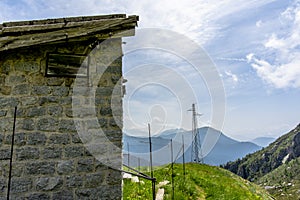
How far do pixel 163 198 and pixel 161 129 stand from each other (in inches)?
86.3

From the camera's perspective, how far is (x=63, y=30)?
15.9ft

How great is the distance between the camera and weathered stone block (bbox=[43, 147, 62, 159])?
464cm

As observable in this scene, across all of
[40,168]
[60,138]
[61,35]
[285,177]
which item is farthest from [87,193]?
[285,177]

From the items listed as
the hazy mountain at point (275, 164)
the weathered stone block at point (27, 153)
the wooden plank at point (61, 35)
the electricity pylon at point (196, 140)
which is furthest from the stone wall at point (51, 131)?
the hazy mountain at point (275, 164)

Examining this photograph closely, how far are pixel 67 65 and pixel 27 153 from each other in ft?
5.13

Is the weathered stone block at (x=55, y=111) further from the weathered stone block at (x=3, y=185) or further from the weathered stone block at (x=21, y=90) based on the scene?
the weathered stone block at (x=3, y=185)

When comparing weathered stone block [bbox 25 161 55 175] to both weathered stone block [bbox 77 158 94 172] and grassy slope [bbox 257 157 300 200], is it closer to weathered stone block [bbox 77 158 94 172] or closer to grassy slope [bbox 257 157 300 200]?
weathered stone block [bbox 77 158 94 172]

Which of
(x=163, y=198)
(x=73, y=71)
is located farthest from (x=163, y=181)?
(x=73, y=71)

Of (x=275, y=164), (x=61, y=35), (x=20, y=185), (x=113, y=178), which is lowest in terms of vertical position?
(x=20, y=185)

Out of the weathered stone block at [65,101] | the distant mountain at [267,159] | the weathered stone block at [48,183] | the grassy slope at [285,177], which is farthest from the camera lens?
the distant mountain at [267,159]

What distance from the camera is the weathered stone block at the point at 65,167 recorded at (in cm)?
465

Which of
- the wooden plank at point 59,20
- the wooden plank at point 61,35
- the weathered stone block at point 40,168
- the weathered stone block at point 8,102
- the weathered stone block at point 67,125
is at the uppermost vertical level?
the wooden plank at point 59,20

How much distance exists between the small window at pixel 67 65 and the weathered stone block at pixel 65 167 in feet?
4.72

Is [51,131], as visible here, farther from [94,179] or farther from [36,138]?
[94,179]
